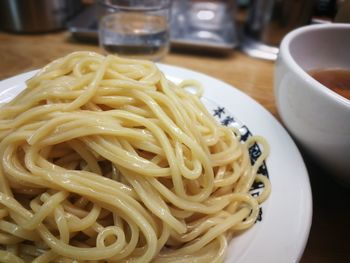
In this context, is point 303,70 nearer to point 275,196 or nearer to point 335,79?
point 335,79

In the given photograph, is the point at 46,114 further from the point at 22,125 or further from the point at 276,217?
the point at 276,217

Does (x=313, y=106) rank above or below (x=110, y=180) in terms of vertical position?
above

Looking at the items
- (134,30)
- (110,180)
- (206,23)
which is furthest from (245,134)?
(206,23)

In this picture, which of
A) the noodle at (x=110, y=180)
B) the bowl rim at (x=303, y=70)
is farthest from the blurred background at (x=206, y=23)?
the noodle at (x=110, y=180)

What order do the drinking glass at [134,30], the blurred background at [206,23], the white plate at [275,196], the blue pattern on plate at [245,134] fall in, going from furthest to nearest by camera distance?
the blurred background at [206,23] < the drinking glass at [134,30] < the blue pattern on plate at [245,134] < the white plate at [275,196]

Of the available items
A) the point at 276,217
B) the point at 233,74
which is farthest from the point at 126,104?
the point at 233,74

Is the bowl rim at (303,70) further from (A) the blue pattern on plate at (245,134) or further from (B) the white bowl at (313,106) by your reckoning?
(A) the blue pattern on plate at (245,134)

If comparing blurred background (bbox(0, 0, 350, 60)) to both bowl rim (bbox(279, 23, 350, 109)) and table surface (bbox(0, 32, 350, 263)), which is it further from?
bowl rim (bbox(279, 23, 350, 109))
